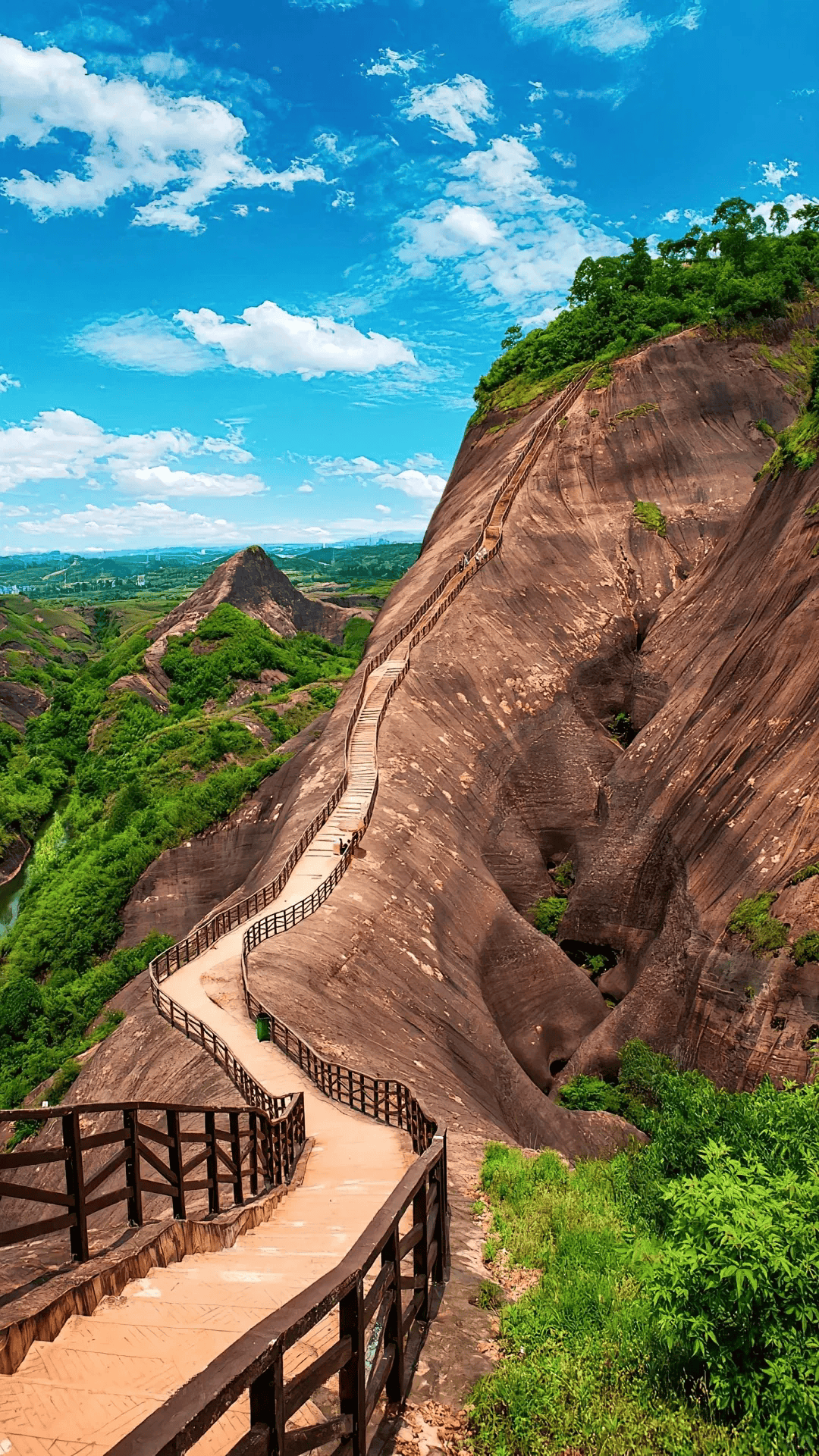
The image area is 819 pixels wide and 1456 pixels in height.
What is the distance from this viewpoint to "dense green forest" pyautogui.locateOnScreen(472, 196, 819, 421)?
5791cm

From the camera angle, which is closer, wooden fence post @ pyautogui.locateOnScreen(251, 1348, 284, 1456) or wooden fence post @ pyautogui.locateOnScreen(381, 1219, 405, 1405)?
wooden fence post @ pyautogui.locateOnScreen(251, 1348, 284, 1456)

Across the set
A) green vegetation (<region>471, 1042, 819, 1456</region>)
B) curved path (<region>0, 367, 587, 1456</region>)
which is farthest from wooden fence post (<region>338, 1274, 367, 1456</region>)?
green vegetation (<region>471, 1042, 819, 1456</region>)

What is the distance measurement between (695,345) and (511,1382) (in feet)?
199

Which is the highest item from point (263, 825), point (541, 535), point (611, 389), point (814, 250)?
point (814, 250)

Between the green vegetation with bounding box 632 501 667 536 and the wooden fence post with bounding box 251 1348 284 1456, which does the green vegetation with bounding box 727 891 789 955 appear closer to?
the wooden fence post with bounding box 251 1348 284 1456

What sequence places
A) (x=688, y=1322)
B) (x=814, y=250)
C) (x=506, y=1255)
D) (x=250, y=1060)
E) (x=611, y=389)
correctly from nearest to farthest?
(x=688, y=1322)
(x=506, y=1255)
(x=250, y=1060)
(x=611, y=389)
(x=814, y=250)

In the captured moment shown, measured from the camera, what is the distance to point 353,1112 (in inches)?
583

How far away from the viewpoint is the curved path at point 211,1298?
4535 millimetres

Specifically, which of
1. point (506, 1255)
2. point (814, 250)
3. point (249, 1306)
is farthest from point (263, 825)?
point (814, 250)

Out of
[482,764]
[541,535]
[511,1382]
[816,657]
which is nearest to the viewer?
[511,1382]

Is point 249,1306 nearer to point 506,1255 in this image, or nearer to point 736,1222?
point 736,1222

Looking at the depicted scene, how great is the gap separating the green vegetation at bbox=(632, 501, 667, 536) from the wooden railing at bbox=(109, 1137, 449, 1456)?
47.5 metres

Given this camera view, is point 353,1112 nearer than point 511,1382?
No

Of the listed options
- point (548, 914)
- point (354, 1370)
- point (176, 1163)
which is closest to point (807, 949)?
point (548, 914)
